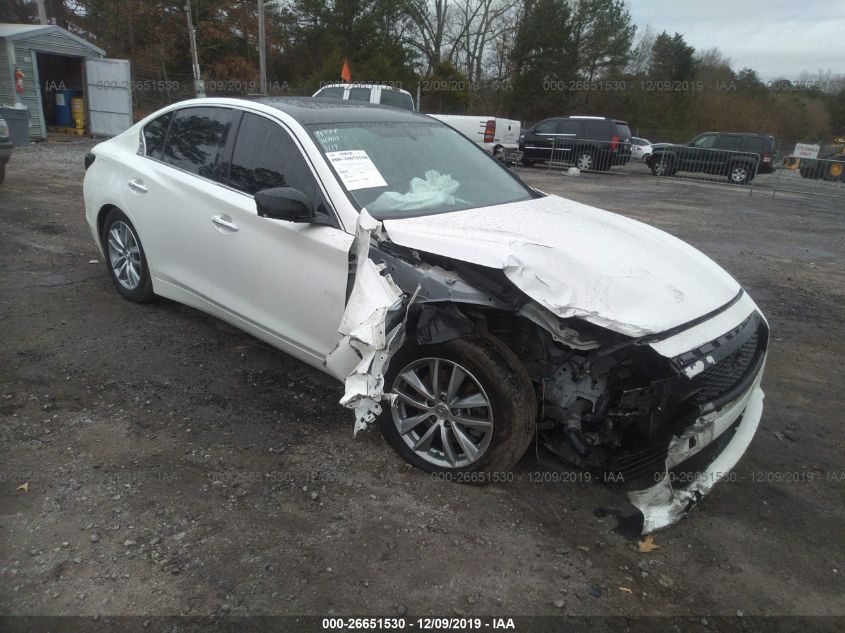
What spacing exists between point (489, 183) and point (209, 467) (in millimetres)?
2415

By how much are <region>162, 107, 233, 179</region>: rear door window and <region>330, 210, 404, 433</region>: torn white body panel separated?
159 cm

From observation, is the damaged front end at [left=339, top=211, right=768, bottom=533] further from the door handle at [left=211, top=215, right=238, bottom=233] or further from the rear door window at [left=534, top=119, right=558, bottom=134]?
the rear door window at [left=534, top=119, right=558, bottom=134]

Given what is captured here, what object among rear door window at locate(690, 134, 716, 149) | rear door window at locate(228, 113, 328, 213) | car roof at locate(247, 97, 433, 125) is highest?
rear door window at locate(690, 134, 716, 149)

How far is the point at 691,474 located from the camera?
2795 millimetres

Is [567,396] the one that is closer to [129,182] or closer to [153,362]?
[153,362]

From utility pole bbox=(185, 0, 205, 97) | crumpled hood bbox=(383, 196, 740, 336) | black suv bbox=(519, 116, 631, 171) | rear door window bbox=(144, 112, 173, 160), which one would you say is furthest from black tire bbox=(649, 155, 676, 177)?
rear door window bbox=(144, 112, 173, 160)

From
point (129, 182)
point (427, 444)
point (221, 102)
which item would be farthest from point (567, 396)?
point (129, 182)

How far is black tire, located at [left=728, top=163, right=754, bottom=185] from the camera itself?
63.8 feet

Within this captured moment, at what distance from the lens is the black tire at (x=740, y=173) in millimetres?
19438

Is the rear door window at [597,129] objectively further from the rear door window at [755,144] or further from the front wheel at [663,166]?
the rear door window at [755,144]

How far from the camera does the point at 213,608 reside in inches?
→ 85.9

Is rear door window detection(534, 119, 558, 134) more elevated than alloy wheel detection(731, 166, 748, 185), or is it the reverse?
rear door window detection(534, 119, 558, 134)

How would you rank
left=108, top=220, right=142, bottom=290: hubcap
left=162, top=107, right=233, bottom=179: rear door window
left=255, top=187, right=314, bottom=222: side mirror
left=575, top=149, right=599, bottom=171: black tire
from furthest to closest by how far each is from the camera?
left=575, top=149, right=599, bottom=171: black tire → left=108, top=220, right=142, bottom=290: hubcap → left=162, top=107, right=233, bottom=179: rear door window → left=255, top=187, right=314, bottom=222: side mirror

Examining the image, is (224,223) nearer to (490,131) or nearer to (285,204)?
(285,204)
